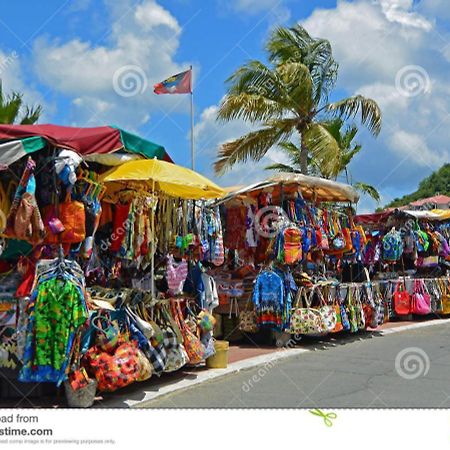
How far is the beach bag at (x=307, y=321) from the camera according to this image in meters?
10.7

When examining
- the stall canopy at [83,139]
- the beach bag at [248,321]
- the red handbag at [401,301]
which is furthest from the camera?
the red handbag at [401,301]

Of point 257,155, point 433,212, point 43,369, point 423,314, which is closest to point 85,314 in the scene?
point 43,369

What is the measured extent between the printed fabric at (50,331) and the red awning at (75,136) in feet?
5.19

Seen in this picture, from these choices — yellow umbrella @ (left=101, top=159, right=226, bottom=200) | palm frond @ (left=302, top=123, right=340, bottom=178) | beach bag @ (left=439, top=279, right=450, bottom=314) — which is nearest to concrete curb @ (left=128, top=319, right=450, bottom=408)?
yellow umbrella @ (left=101, top=159, right=226, bottom=200)

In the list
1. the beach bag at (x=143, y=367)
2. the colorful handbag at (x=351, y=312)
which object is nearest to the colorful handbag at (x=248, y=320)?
the colorful handbag at (x=351, y=312)

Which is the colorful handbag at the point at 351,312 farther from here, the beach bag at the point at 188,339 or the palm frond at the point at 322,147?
the palm frond at the point at 322,147

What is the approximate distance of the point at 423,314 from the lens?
15906 mm

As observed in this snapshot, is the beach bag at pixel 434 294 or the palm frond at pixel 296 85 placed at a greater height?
the palm frond at pixel 296 85

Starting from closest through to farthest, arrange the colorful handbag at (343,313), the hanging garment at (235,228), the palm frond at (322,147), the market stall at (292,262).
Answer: the market stall at (292,262) < the colorful handbag at (343,313) < the hanging garment at (235,228) < the palm frond at (322,147)

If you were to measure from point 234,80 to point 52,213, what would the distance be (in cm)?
1370

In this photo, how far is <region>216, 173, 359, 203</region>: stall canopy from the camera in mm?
11078

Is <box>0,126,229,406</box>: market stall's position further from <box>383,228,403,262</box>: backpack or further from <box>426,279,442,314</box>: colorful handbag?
<box>426,279,442,314</box>: colorful handbag

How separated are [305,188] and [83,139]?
226 inches

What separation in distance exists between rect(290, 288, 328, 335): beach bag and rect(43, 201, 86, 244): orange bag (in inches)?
205
